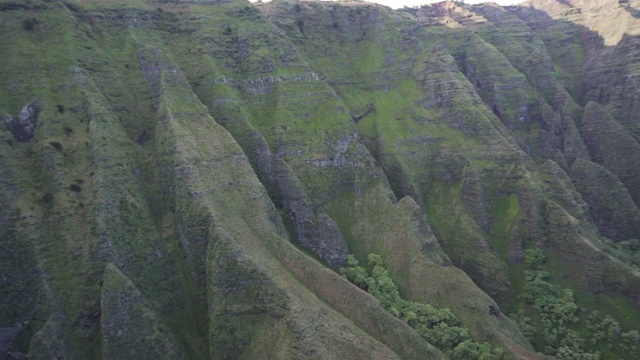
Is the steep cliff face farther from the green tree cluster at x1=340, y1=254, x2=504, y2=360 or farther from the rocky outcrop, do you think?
the green tree cluster at x1=340, y1=254, x2=504, y2=360

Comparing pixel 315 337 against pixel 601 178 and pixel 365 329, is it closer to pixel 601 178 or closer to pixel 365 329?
pixel 365 329

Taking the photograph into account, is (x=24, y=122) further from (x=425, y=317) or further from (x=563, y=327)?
(x=563, y=327)

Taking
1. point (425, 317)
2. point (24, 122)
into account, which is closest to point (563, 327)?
point (425, 317)

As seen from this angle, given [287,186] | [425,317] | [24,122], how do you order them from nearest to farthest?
[425,317] < [24,122] < [287,186]

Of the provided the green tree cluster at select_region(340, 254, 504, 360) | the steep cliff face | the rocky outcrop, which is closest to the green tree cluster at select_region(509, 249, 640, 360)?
the steep cliff face

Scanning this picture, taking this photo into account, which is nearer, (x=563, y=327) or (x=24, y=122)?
(x=24, y=122)

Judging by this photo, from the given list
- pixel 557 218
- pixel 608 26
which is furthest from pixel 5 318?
pixel 608 26
